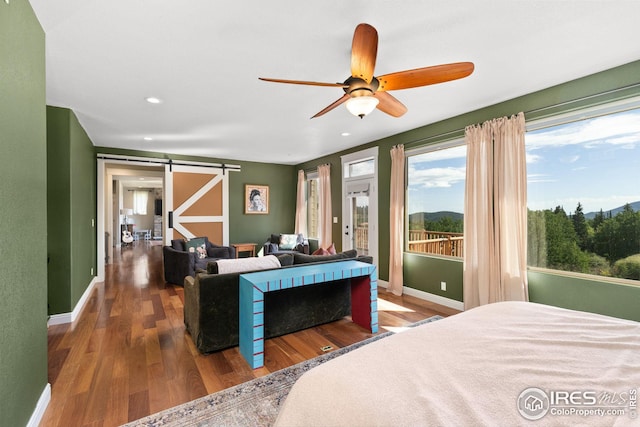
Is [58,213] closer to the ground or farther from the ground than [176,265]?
farther from the ground

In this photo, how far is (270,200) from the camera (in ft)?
24.7

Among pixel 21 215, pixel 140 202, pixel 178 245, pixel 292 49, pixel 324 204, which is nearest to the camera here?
pixel 21 215

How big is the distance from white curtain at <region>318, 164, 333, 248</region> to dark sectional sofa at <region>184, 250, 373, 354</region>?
2754 millimetres

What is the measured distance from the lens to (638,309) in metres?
2.48

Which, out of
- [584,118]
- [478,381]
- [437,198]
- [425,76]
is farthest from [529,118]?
[478,381]

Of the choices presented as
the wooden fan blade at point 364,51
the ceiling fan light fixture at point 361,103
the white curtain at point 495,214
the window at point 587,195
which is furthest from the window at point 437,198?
the wooden fan blade at point 364,51

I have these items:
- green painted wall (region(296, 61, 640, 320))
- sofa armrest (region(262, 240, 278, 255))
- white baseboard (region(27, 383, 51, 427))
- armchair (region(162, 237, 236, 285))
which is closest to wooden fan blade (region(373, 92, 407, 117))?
green painted wall (region(296, 61, 640, 320))

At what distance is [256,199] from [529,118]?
5.78 m

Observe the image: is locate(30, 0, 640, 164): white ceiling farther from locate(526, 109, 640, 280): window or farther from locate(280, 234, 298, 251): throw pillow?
locate(280, 234, 298, 251): throw pillow

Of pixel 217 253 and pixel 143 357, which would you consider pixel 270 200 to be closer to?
pixel 217 253

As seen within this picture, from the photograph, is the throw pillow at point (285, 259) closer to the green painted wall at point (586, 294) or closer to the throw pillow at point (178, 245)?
the green painted wall at point (586, 294)

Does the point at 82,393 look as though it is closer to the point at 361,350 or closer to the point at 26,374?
the point at 26,374

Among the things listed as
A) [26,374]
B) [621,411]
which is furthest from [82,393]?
[621,411]

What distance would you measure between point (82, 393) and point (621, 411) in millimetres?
2997
